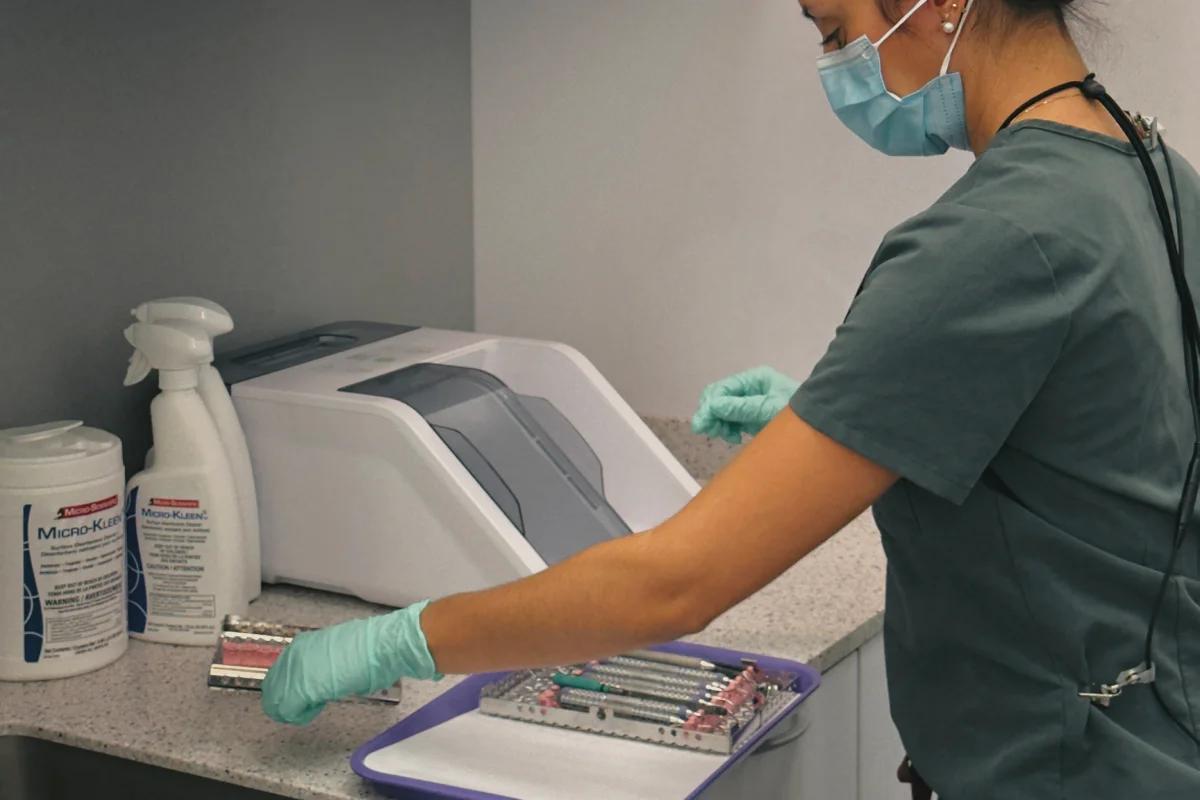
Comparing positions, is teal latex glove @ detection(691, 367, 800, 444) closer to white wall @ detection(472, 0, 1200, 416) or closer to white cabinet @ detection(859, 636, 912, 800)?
white cabinet @ detection(859, 636, 912, 800)

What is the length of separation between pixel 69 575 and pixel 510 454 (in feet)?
1.48

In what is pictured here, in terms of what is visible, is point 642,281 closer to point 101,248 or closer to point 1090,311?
point 101,248

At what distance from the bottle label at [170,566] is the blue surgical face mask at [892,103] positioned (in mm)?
684

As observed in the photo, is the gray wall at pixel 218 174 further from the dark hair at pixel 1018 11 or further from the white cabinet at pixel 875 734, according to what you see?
the dark hair at pixel 1018 11

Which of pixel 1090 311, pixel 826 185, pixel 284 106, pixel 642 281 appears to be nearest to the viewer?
pixel 1090 311

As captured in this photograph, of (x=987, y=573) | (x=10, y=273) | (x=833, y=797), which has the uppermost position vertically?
(x=10, y=273)

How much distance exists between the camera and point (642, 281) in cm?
205

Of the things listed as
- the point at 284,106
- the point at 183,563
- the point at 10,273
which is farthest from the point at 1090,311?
the point at 284,106

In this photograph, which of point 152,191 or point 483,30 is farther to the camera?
point 483,30

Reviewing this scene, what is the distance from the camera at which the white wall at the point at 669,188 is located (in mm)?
1915

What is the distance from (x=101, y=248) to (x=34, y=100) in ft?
0.52

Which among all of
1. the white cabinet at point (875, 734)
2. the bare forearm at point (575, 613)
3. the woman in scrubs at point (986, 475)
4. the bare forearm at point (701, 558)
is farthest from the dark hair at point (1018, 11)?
the white cabinet at point (875, 734)

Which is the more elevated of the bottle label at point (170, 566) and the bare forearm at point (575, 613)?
the bare forearm at point (575, 613)

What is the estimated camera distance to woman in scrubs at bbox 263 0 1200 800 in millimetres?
943
